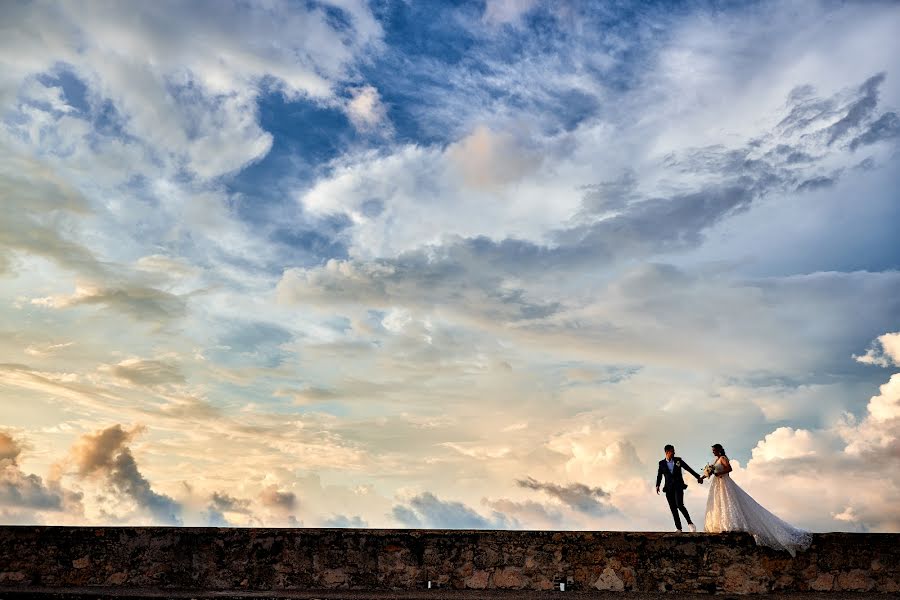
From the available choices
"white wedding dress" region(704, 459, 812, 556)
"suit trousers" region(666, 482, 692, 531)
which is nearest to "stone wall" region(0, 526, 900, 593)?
"white wedding dress" region(704, 459, 812, 556)

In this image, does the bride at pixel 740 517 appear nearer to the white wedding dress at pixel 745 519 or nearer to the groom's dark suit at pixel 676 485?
the white wedding dress at pixel 745 519

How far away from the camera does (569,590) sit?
9086mm

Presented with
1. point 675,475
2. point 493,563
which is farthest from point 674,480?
point 493,563

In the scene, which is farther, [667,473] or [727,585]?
[667,473]

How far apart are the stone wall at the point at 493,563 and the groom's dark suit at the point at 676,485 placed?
1.51m

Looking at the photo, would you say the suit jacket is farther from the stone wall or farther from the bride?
the stone wall

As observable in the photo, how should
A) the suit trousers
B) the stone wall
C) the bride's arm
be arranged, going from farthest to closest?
the suit trousers → the bride's arm → the stone wall

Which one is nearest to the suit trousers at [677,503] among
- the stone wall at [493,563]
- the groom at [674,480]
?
the groom at [674,480]

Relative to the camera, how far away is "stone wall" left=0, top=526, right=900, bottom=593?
912 centimetres

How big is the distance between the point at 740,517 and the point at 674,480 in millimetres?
1495

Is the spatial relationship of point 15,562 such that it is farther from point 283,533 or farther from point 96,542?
point 283,533

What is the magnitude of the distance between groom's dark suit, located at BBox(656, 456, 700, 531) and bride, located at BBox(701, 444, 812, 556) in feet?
2.02

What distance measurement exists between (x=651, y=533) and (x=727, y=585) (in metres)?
1.05

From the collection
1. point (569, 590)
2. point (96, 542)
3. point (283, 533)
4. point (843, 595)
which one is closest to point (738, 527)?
point (843, 595)
